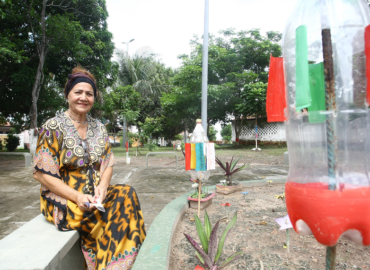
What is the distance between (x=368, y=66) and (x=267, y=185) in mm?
3953

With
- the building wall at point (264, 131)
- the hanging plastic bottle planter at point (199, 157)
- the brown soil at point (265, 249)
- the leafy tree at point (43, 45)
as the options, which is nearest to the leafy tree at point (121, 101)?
the leafy tree at point (43, 45)

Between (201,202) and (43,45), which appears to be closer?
(201,202)

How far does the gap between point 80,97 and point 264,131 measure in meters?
18.1

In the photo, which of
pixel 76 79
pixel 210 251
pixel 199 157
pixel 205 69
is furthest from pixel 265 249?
pixel 205 69

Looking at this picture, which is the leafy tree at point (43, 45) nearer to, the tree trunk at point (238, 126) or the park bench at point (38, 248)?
the park bench at point (38, 248)

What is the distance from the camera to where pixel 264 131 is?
60.7 feet

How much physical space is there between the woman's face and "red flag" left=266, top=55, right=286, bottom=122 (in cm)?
142

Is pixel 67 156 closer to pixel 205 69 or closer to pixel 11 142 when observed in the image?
pixel 205 69

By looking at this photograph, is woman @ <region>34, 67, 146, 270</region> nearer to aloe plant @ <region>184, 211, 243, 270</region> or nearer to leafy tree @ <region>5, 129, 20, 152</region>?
aloe plant @ <region>184, 211, 243, 270</region>

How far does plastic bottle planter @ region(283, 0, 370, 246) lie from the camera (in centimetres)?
77

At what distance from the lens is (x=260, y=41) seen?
17438 mm

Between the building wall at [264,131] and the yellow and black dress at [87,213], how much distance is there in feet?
53.1

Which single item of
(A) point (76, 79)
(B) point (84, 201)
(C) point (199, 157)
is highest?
(A) point (76, 79)

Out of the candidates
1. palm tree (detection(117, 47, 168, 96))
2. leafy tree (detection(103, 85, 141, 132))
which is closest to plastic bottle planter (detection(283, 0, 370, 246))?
leafy tree (detection(103, 85, 141, 132))
